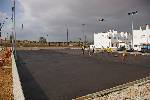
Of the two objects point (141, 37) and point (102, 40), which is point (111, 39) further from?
point (141, 37)

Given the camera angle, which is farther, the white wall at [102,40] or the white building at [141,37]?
the white wall at [102,40]

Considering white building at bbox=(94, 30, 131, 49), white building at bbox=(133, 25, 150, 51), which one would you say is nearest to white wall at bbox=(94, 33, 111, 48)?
white building at bbox=(94, 30, 131, 49)

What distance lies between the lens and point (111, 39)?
332 ft

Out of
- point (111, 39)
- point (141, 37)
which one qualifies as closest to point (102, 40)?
point (111, 39)

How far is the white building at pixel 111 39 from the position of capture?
101125 mm

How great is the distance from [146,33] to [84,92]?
2967 inches

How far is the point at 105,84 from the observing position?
1523cm

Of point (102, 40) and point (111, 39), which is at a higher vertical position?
point (111, 39)

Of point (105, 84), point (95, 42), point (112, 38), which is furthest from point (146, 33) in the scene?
point (105, 84)

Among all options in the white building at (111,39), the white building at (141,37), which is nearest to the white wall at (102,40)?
the white building at (111,39)

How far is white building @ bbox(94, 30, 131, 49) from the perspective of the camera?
101125mm

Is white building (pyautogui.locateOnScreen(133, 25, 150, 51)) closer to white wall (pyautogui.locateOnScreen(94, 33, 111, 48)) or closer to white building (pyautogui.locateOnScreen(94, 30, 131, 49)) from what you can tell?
white building (pyautogui.locateOnScreen(94, 30, 131, 49))

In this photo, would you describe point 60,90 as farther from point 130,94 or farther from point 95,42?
point 95,42

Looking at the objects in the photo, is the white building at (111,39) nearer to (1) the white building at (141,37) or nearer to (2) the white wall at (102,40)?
(2) the white wall at (102,40)
